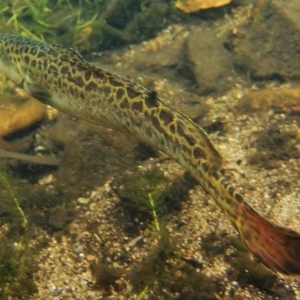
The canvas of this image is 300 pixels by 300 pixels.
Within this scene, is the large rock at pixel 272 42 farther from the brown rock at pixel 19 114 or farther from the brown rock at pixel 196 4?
the brown rock at pixel 19 114

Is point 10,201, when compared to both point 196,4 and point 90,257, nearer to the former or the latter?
point 90,257

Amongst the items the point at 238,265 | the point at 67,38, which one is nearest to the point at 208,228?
the point at 238,265

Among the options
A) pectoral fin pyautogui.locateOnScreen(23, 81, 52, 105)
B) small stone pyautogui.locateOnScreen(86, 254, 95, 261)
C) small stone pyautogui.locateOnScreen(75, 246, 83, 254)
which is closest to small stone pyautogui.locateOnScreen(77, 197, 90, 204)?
small stone pyautogui.locateOnScreen(75, 246, 83, 254)

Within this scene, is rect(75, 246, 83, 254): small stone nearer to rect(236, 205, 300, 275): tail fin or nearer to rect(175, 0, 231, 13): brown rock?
rect(236, 205, 300, 275): tail fin

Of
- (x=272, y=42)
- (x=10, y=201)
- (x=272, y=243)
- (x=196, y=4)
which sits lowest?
(x=10, y=201)

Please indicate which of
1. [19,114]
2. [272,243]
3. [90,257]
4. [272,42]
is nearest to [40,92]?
[19,114]
